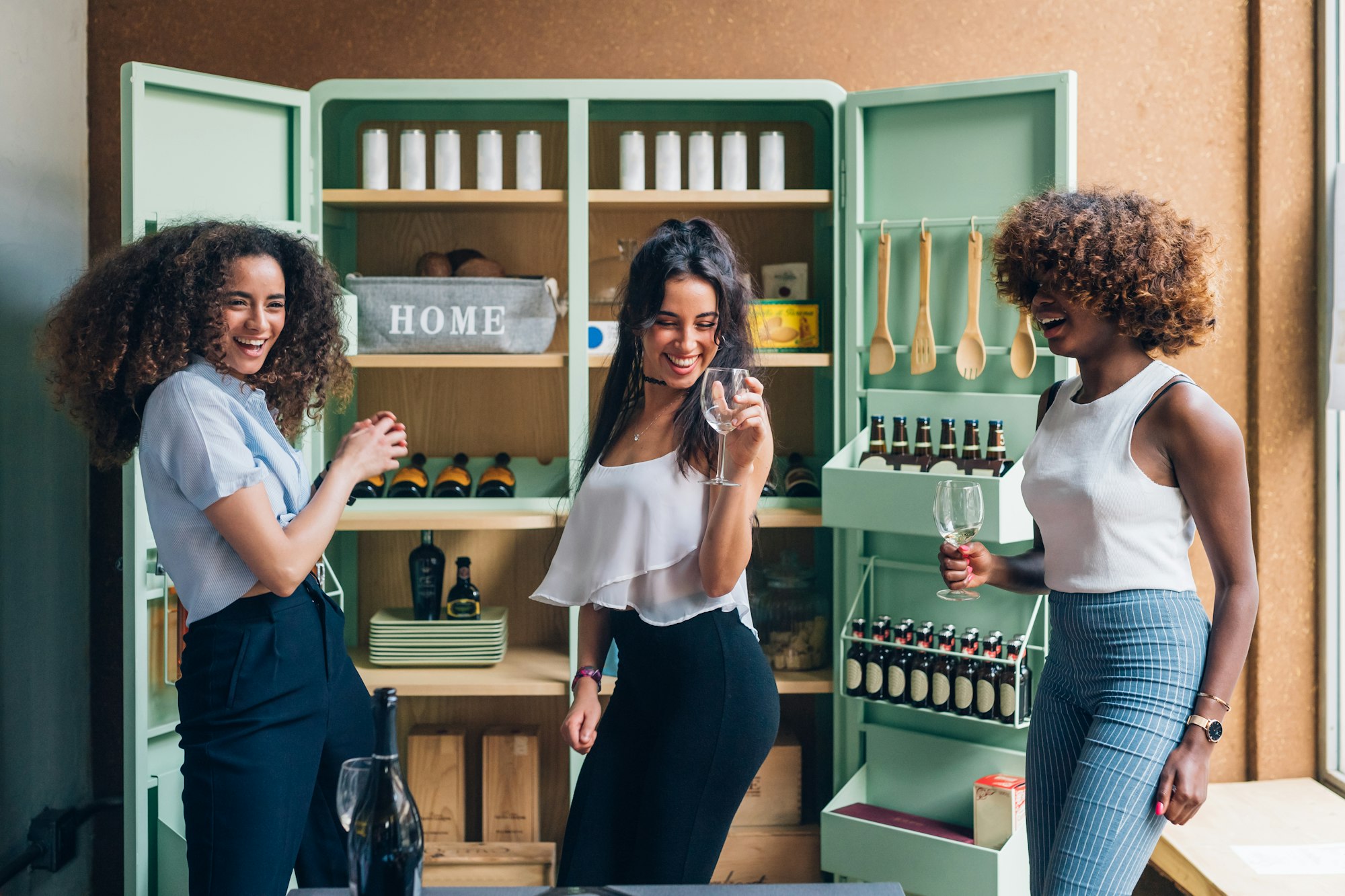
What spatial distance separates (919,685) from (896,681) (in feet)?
0.18

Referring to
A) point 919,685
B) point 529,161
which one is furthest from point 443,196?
point 919,685

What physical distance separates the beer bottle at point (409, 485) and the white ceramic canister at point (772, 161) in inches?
46.8

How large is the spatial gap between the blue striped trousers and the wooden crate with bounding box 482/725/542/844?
5.11 ft

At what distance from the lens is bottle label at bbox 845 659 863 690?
2.45 m

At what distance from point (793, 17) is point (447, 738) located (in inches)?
87.3

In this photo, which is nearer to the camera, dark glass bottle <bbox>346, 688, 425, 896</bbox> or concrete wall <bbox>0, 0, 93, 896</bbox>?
dark glass bottle <bbox>346, 688, 425, 896</bbox>

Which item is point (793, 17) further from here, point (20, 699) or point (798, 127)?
point (20, 699)

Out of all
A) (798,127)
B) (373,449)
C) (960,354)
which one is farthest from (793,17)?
(373,449)

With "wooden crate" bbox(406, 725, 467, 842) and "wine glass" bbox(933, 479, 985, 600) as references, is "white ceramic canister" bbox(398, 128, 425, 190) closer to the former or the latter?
"wooden crate" bbox(406, 725, 467, 842)

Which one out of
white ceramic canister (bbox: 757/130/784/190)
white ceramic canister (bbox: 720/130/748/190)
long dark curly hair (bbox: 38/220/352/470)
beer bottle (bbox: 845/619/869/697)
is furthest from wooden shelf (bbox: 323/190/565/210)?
beer bottle (bbox: 845/619/869/697)

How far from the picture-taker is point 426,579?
8.99 ft

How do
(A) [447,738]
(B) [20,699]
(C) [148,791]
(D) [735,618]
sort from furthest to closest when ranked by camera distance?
(A) [447,738] < (B) [20,699] < (C) [148,791] < (D) [735,618]

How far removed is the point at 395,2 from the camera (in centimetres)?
282

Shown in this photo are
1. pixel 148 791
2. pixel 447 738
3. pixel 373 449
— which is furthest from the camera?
pixel 447 738
